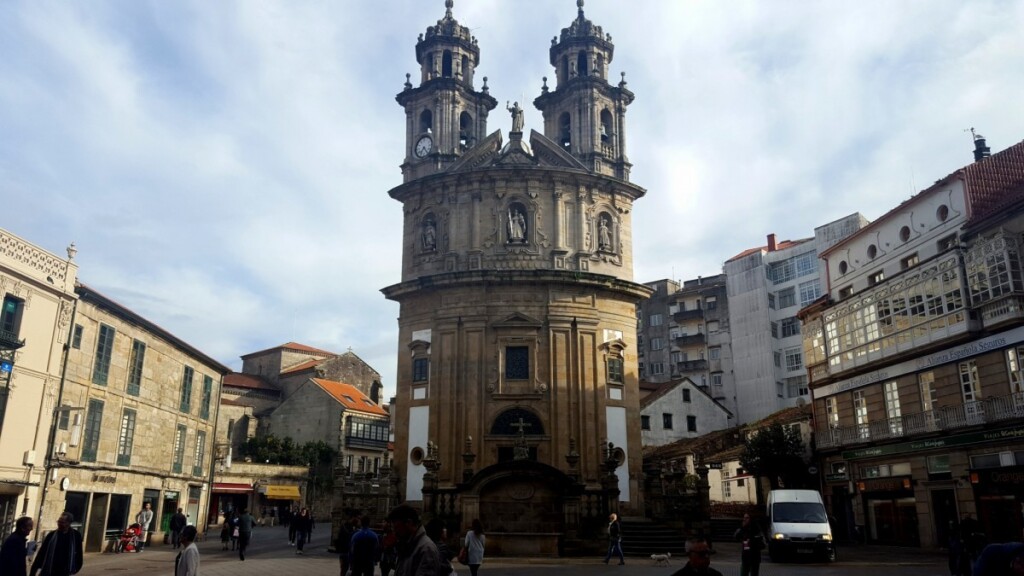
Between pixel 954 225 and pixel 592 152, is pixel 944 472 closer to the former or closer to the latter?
pixel 954 225

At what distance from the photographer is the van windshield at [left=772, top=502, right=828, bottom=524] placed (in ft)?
80.6

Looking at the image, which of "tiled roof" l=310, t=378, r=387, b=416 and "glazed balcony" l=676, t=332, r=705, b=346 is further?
"glazed balcony" l=676, t=332, r=705, b=346

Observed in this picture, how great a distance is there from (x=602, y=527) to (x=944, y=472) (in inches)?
474

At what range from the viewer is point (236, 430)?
63.5 meters

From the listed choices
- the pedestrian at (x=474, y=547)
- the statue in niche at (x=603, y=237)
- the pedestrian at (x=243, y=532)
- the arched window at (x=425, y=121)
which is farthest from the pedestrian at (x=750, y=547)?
the arched window at (x=425, y=121)

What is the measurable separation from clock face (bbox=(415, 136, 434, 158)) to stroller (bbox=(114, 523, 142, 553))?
878 inches

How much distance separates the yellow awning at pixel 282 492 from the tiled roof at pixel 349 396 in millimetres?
7852

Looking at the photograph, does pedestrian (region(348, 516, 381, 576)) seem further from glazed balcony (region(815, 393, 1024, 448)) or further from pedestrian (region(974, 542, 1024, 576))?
glazed balcony (region(815, 393, 1024, 448))

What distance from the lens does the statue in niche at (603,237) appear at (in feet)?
126

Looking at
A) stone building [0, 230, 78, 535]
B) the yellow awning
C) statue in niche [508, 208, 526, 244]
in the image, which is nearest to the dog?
statue in niche [508, 208, 526, 244]

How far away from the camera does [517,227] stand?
37.3 meters

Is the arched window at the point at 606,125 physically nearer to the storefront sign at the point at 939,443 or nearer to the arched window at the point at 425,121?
the arched window at the point at 425,121

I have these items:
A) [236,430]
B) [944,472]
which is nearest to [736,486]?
[944,472]

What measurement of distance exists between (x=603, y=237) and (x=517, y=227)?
4210mm
